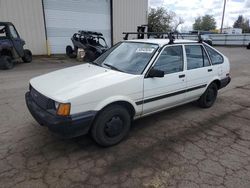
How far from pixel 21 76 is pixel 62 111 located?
6620 millimetres

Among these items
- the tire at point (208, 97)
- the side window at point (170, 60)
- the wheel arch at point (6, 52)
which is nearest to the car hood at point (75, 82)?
the side window at point (170, 60)

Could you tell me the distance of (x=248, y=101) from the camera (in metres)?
5.70

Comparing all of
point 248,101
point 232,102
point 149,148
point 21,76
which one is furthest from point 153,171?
point 21,76

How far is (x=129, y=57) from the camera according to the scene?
12.8ft

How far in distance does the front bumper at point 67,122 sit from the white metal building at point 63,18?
42.1ft

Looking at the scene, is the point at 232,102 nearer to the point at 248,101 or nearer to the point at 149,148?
the point at 248,101

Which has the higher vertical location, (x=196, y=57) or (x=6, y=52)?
(x=196, y=57)

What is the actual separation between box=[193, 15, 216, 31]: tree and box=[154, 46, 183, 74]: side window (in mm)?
77336

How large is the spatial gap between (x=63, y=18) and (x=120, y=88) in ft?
46.0

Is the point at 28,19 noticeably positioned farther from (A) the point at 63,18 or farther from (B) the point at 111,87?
(B) the point at 111,87

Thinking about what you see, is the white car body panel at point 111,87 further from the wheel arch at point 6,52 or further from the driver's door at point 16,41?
the driver's door at point 16,41

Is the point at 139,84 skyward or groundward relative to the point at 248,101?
skyward

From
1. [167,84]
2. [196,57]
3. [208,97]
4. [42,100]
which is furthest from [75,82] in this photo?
[208,97]

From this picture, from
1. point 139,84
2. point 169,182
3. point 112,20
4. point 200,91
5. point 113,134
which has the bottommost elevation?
point 169,182
